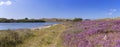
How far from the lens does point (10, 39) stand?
58.6 feet

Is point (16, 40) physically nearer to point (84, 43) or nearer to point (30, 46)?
point (30, 46)

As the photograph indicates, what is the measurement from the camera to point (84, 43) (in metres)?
10.7

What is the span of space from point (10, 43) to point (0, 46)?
1.30 meters

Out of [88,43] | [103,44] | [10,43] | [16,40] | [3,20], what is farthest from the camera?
[3,20]

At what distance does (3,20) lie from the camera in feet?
563

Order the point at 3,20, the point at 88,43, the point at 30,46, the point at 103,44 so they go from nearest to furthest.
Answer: the point at 103,44
the point at 88,43
the point at 30,46
the point at 3,20

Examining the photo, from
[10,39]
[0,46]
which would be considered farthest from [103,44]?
[10,39]

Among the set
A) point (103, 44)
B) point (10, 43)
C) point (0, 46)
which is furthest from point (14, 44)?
point (103, 44)

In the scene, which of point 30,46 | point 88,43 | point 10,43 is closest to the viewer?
point 88,43

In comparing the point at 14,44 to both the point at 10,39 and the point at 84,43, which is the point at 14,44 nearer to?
the point at 10,39

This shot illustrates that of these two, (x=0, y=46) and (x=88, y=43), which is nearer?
(x=88, y=43)

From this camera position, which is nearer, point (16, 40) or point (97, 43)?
point (97, 43)

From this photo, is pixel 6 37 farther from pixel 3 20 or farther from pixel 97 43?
pixel 3 20

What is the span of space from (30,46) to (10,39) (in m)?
2.71
